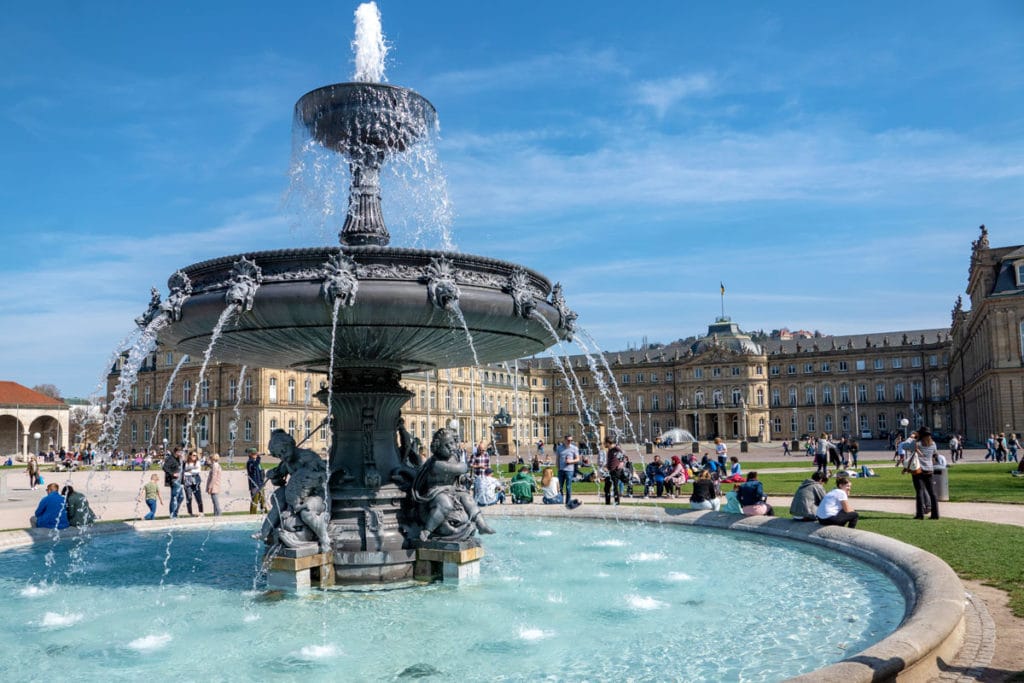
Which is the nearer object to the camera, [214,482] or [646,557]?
[646,557]

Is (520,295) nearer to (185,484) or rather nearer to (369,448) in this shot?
(369,448)

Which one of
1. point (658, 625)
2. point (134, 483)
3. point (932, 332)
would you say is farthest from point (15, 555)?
point (932, 332)

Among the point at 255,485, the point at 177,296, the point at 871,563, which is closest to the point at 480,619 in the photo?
the point at 177,296

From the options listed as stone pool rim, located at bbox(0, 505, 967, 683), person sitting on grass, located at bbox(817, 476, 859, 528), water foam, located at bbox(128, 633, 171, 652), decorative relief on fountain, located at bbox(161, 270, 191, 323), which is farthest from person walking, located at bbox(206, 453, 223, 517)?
person sitting on grass, located at bbox(817, 476, 859, 528)

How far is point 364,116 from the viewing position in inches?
360

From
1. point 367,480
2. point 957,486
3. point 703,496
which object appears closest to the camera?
point 367,480

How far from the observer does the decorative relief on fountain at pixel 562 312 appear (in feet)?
29.2

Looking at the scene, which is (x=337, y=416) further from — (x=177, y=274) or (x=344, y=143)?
(x=344, y=143)

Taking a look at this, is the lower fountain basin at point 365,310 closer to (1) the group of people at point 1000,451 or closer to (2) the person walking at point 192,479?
(2) the person walking at point 192,479

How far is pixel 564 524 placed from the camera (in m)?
12.8

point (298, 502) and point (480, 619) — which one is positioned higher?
point (298, 502)

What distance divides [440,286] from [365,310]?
2.38ft

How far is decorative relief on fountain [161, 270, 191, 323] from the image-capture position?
25.5 feet

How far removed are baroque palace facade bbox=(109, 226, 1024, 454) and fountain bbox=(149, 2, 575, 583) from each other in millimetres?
60995
